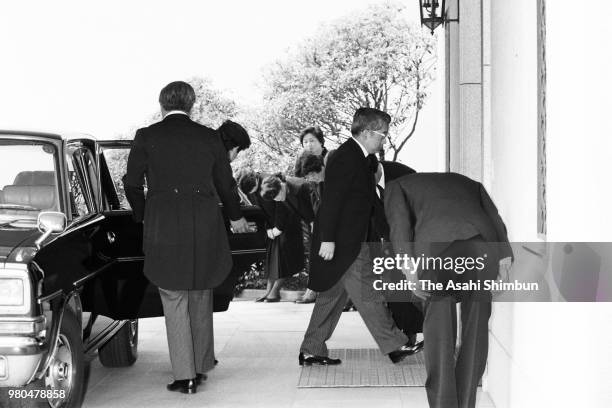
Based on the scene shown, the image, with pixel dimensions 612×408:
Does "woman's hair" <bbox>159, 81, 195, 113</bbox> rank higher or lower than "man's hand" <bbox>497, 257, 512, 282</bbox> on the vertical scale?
higher

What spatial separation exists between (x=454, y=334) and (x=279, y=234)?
558 centimetres

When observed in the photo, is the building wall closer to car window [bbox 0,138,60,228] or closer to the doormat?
the doormat

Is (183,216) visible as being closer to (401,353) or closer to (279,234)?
(401,353)

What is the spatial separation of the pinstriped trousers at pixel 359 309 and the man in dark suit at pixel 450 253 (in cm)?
200

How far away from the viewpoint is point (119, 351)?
25.9 feet

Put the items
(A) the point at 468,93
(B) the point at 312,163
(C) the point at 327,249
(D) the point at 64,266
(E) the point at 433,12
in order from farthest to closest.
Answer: (E) the point at 433,12, (B) the point at 312,163, (A) the point at 468,93, (C) the point at 327,249, (D) the point at 64,266

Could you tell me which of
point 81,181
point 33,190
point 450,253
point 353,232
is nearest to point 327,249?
point 353,232

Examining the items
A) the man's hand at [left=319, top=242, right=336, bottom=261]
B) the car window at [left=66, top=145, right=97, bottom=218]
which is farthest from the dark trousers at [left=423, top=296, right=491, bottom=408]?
the car window at [left=66, top=145, right=97, bottom=218]

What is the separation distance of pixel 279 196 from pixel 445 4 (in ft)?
8.42

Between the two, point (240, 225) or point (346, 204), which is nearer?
point (240, 225)

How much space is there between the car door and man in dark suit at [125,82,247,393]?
0.22 metres

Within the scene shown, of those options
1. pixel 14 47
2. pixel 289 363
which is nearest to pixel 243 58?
pixel 14 47

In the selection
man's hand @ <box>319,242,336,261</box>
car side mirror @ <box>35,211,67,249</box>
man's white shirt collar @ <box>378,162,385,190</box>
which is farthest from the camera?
man's white shirt collar @ <box>378,162,385,190</box>

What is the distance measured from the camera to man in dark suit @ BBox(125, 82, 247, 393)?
22.2ft
